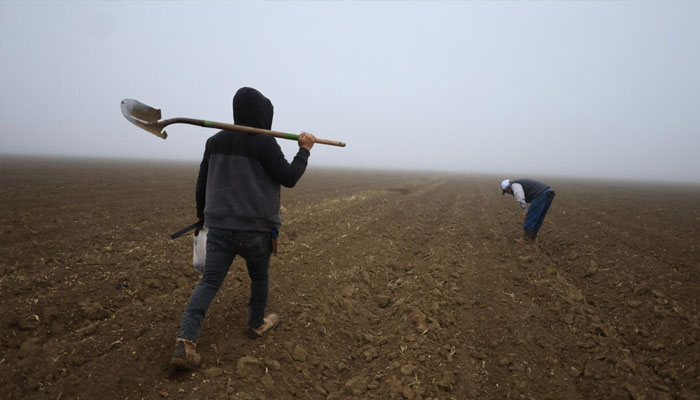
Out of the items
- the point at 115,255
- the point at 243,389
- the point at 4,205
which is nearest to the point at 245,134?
the point at 243,389

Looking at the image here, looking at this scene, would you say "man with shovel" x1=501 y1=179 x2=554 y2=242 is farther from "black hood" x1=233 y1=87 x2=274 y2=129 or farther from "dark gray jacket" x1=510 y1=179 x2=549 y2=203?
"black hood" x1=233 y1=87 x2=274 y2=129

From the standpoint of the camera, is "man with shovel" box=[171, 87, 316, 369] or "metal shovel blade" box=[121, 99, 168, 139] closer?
"man with shovel" box=[171, 87, 316, 369]

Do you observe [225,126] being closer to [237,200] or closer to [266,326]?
[237,200]

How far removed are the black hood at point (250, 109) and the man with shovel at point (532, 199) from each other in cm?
698

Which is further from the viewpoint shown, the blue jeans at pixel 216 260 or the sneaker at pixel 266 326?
the sneaker at pixel 266 326

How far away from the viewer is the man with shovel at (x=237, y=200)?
2.40m

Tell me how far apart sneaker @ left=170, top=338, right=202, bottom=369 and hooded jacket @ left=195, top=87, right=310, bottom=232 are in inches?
42.1

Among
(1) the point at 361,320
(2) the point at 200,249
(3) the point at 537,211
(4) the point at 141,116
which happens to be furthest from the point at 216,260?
(3) the point at 537,211

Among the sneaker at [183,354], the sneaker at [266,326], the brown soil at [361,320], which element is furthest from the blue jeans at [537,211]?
the sneaker at [183,354]

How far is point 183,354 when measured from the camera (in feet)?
7.86

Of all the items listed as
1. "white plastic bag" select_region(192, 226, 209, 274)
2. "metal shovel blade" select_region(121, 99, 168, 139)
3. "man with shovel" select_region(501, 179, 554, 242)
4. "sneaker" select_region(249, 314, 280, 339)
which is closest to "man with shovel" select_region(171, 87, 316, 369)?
"white plastic bag" select_region(192, 226, 209, 274)

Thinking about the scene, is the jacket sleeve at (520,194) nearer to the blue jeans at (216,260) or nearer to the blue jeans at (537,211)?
the blue jeans at (537,211)

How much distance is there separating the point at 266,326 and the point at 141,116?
9.35 feet

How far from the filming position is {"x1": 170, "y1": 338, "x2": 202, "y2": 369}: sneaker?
239cm
